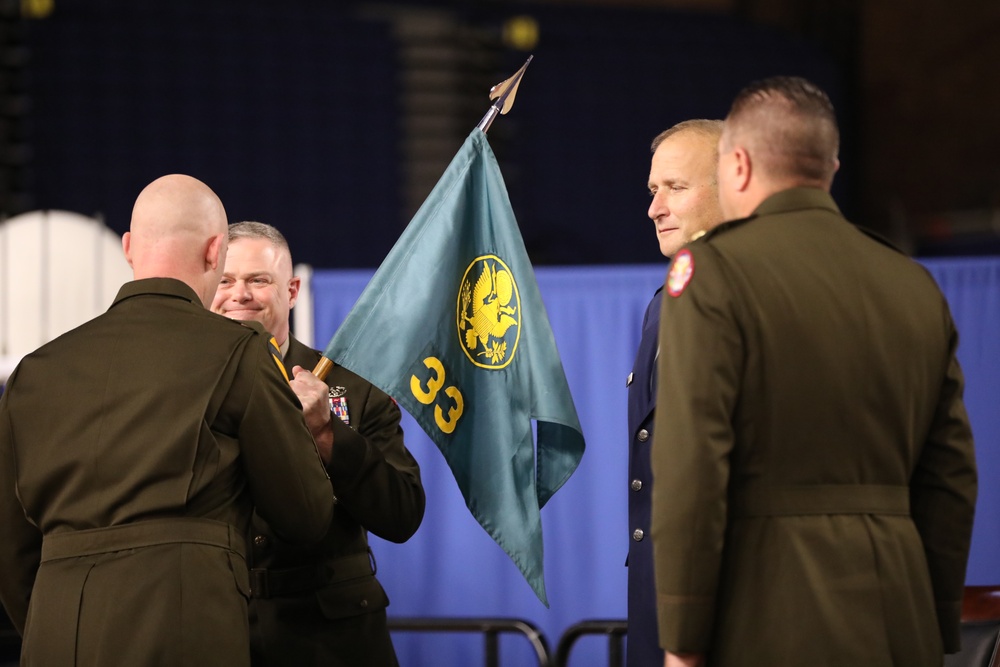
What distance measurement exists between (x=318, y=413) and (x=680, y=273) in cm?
91

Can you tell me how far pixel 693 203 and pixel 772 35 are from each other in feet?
21.8

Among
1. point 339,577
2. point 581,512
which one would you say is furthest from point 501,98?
point 581,512

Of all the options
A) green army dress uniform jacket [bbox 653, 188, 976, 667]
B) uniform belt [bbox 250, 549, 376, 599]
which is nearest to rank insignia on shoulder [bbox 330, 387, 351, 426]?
uniform belt [bbox 250, 549, 376, 599]

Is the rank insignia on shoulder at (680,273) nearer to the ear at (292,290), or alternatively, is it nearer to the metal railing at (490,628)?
the ear at (292,290)

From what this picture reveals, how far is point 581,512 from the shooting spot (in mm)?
4031

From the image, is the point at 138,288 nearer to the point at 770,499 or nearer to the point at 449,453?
the point at 449,453

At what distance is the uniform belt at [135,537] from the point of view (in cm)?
196

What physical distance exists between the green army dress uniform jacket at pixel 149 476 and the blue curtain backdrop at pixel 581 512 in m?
1.92

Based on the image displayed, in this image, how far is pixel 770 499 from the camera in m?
1.79

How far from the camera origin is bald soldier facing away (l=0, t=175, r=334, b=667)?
1.95 m

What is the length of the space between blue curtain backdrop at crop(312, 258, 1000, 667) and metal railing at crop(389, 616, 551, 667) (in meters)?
0.68

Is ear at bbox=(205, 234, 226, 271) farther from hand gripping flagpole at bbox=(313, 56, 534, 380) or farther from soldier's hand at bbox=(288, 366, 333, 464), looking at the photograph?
hand gripping flagpole at bbox=(313, 56, 534, 380)

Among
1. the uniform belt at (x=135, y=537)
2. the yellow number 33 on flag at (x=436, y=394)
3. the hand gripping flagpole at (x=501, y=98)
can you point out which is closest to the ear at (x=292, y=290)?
the yellow number 33 on flag at (x=436, y=394)

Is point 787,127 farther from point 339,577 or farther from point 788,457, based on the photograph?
point 339,577
